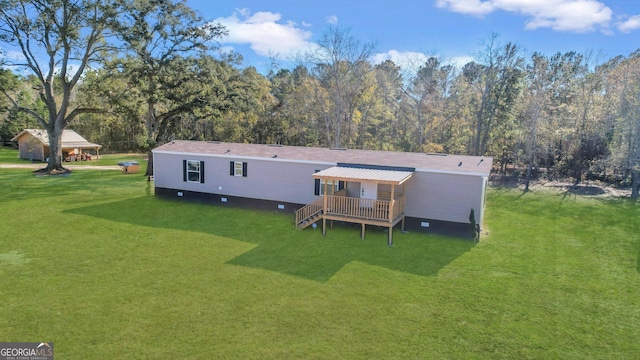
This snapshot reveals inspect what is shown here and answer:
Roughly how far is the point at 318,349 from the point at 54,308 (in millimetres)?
5919

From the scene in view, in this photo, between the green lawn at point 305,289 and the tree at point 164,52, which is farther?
the tree at point 164,52

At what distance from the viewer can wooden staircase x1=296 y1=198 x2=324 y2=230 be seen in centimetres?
1500

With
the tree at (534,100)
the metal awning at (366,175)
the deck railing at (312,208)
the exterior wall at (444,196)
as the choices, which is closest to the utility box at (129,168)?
the deck railing at (312,208)

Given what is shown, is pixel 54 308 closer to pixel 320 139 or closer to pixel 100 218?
pixel 100 218

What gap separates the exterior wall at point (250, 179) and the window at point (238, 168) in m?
0.15

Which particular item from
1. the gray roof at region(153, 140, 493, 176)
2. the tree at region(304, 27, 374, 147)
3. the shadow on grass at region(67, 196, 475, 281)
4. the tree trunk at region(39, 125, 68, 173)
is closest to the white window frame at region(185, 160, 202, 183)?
the gray roof at region(153, 140, 493, 176)

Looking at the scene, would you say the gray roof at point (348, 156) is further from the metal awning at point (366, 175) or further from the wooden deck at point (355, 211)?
the wooden deck at point (355, 211)

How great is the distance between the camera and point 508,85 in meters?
31.2

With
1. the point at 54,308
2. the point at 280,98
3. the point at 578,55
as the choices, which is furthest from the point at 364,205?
the point at 578,55

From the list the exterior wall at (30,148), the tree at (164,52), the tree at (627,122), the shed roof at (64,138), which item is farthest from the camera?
the exterior wall at (30,148)

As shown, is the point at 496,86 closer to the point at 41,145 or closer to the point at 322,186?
the point at 322,186

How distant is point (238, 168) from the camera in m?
18.4

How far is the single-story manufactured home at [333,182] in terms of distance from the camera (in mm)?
14430

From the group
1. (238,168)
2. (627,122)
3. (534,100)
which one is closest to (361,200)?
(238,168)
